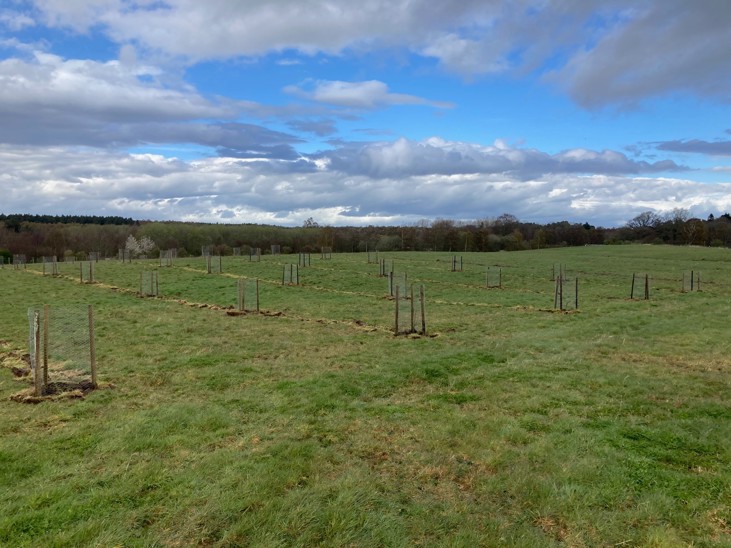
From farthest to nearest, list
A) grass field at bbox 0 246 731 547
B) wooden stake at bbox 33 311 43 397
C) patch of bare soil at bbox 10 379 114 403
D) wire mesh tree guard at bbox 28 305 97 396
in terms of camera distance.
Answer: wire mesh tree guard at bbox 28 305 97 396, wooden stake at bbox 33 311 43 397, patch of bare soil at bbox 10 379 114 403, grass field at bbox 0 246 731 547

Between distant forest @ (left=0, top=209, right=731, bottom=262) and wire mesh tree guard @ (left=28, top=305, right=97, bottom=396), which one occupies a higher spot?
distant forest @ (left=0, top=209, right=731, bottom=262)

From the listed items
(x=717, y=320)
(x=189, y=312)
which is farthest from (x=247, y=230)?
(x=717, y=320)

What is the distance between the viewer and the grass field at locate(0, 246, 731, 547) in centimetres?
541

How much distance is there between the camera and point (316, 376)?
39.5 feet

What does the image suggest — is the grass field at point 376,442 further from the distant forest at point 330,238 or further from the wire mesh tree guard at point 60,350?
the distant forest at point 330,238

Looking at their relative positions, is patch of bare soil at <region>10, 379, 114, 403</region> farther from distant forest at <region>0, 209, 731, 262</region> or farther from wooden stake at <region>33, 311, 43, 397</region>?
distant forest at <region>0, 209, 731, 262</region>


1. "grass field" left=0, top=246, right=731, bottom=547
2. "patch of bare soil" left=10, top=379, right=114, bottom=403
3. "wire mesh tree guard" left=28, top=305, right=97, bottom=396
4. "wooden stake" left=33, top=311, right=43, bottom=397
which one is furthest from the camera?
"wire mesh tree guard" left=28, top=305, right=97, bottom=396

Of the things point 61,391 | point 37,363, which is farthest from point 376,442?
point 37,363

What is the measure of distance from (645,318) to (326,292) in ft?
60.1

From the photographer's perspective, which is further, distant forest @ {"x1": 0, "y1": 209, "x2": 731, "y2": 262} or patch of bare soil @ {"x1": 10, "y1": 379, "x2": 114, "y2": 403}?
distant forest @ {"x1": 0, "y1": 209, "x2": 731, "y2": 262}

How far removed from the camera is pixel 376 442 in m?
7.84

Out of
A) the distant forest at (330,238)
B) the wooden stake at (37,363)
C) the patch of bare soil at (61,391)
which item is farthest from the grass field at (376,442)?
the distant forest at (330,238)

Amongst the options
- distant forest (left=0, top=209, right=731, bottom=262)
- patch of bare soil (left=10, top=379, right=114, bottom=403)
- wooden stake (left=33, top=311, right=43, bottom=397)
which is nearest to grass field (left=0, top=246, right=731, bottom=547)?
patch of bare soil (left=10, top=379, right=114, bottom=403)

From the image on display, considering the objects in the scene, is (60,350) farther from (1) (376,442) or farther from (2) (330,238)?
(2) (330,238)
